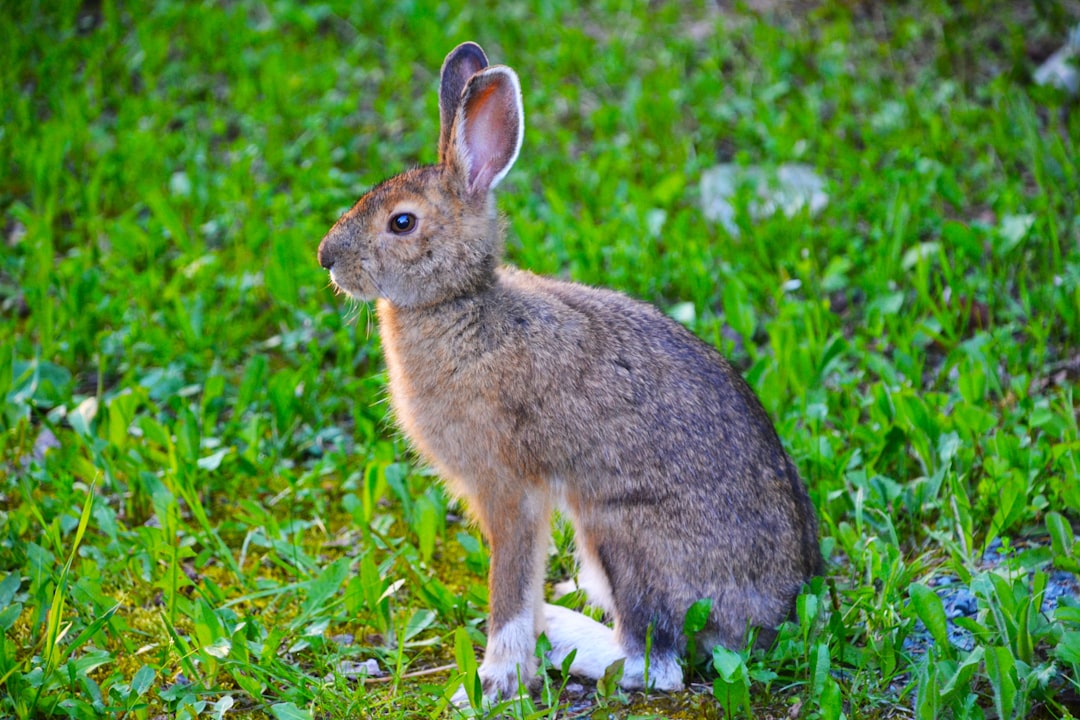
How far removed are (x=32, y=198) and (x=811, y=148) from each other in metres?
5.08

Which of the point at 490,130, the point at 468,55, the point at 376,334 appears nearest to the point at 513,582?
the point at 490,130

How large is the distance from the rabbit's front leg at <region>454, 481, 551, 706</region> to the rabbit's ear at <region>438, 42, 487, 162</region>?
1.47 meters

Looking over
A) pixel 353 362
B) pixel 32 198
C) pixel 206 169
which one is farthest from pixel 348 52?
pixel 353 362

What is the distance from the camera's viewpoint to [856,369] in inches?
229

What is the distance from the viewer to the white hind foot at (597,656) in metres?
4.06

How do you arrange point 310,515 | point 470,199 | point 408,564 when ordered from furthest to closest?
point 310,515, point 408,564, point 470,199

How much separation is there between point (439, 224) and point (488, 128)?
0.42 meters

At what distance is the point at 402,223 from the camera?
4418 mm

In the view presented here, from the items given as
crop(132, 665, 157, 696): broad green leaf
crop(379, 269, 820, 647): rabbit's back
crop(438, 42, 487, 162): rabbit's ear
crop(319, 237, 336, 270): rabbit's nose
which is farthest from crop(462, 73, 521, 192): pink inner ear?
crop(132, 665, 157, 696): broad green leaf

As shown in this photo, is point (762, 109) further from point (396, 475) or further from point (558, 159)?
point (396, 475)

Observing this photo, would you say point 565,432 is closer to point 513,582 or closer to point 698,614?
point 513,582

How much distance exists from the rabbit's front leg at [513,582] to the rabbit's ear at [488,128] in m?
1.23

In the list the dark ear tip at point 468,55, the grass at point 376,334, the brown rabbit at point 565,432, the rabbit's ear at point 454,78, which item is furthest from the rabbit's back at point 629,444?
the dark ear tip at point 468,55

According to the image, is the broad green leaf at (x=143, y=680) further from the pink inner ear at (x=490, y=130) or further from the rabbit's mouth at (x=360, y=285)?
the pink inner ear at (x=490, y=130)
